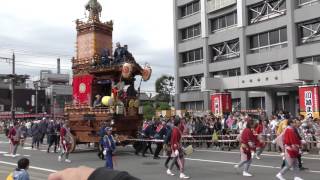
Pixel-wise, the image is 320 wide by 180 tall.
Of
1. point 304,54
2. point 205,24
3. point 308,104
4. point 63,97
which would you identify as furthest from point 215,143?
point 63,97

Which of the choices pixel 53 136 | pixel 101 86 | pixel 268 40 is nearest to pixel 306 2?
pixel 268 40

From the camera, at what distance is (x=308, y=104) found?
29.7m

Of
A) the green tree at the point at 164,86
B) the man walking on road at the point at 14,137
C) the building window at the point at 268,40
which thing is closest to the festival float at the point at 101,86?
the man walking on road at the point at 14,137

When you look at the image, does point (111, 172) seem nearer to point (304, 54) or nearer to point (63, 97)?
point (304, 54)

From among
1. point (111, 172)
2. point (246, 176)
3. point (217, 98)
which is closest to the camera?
point (111, 172)

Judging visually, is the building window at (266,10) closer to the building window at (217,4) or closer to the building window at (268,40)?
the building window at (268,40)

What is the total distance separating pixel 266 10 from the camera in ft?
148

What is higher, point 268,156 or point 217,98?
point 217,98

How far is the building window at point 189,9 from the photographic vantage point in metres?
54.4

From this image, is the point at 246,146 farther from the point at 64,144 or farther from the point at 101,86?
the point at 101,86

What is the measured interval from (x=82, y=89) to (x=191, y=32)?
32662 millimetres

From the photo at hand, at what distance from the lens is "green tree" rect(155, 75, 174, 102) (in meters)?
75.8

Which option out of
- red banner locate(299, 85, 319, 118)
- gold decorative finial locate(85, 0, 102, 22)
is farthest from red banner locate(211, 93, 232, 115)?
gold decorative finial locate(85, 0, 102, 22)

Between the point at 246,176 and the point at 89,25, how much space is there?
14.0 metres
